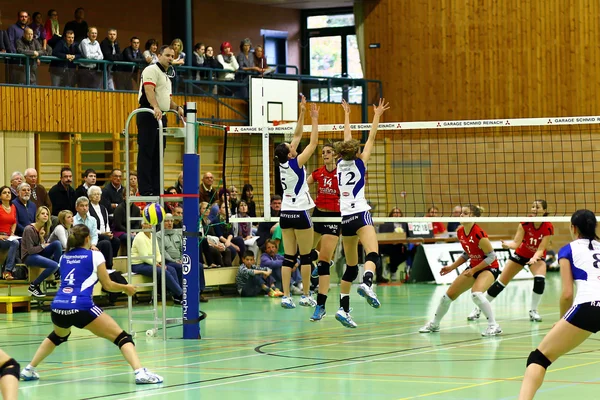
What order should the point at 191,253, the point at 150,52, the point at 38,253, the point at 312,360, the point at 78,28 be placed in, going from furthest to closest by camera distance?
the point at 150,52
the point at 78,28
the point at 38,253
the point at 191,253
the point at 312,360

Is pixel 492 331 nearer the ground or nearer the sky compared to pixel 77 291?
nearer the ground

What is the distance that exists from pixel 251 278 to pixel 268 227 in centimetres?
146

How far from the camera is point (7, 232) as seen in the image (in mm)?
16562

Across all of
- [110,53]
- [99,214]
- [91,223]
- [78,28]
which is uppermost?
[78,28]

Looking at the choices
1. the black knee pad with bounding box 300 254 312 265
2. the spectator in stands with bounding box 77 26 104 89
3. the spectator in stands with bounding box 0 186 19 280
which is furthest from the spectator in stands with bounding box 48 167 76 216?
the black knee pad with bounding box 300 254 312 265

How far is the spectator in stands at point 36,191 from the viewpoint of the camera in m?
17.8

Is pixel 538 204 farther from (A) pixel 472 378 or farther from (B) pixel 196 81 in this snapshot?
(B) pixel 196 81

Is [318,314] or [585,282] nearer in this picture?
[585,282]

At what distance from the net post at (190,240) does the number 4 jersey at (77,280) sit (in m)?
3.16

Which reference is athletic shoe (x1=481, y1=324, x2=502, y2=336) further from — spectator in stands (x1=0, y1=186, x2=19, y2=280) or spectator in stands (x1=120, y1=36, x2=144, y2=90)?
spectator in stands (x1=120, y1=36, x2=144, y2=90)

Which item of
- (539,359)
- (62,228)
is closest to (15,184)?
(62,228)

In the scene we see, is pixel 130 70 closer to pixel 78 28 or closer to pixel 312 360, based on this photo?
pixel 78 28

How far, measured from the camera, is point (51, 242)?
16344 mm

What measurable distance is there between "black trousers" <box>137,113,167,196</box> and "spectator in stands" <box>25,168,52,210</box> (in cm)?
561
